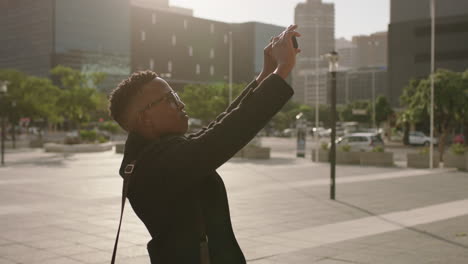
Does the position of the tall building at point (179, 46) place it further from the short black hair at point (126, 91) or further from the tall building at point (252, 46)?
the short black hair at point (126, 91)

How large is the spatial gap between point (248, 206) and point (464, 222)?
4139 mm

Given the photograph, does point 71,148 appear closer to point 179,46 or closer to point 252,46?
point 252,46

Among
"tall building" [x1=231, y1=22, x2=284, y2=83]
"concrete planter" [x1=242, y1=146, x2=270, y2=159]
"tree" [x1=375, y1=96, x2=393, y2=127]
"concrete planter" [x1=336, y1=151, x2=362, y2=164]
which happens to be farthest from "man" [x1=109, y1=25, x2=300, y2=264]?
"tree" [x1=375, y1=96, x2=393, y2=127]

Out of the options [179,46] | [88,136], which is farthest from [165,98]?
[179,46]

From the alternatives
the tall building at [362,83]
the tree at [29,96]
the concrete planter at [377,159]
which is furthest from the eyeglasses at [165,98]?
the tall building at [362,83]

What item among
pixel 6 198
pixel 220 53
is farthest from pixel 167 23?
pixel 6 198

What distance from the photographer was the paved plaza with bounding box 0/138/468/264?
7016 mm

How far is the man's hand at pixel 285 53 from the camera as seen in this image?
1.71 m

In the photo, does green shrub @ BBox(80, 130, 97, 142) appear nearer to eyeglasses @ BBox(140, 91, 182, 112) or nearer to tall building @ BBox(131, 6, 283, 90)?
eyeglasses @ BBox(140, 91, 182, 112)

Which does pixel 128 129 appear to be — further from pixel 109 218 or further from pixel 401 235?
pixel 109 218

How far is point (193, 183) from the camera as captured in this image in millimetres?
1784

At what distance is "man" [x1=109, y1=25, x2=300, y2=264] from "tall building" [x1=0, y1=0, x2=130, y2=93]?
363ft

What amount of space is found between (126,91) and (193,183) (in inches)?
17.2

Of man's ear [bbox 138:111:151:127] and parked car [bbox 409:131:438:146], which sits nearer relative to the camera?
man's ear [bbox 138:111:151:127]
